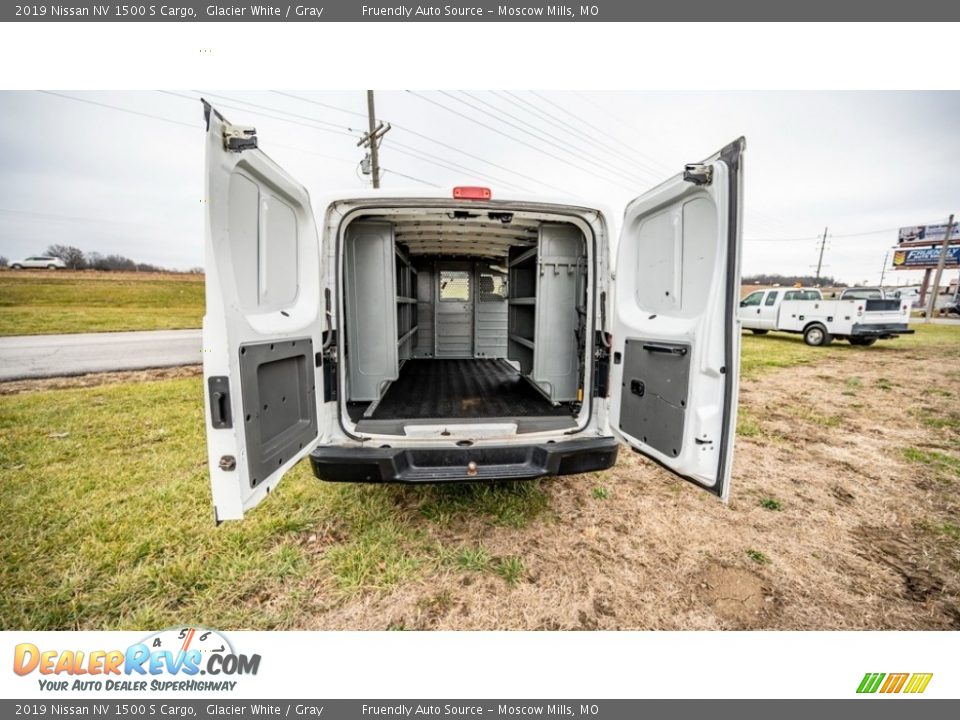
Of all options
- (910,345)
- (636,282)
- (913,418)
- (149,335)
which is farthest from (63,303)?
(910,345)

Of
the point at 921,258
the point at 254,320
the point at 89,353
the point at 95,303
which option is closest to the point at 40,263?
the point at 95,303

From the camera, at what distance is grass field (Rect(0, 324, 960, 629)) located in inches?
74.8

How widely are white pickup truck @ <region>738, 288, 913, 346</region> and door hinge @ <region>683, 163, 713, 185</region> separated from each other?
11.6m

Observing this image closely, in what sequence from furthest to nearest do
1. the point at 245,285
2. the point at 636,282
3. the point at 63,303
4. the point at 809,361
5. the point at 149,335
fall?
the point at 63,303 < the point at 149,335 < the point at 809,361 < the point at 636,282 < the point at 245,285

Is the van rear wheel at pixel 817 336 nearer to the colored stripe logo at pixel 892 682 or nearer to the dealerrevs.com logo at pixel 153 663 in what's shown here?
the colored stripe logo at pixel 892 682

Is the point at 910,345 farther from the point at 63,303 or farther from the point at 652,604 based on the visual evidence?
the point at 63,303

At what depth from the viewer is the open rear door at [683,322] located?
1852 millimetres

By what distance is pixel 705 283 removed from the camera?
1953 mm

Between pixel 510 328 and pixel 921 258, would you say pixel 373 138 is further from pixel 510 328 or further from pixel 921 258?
pixel 921 258

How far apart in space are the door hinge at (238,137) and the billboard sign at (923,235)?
1990 inches

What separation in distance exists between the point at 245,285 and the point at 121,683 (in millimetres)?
1894

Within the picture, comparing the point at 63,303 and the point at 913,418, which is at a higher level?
the point at 63,303

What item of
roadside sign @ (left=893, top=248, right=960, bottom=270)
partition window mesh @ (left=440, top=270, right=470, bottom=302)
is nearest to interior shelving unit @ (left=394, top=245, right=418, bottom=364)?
partition window mesh @ (left=440, top=270, right=470, bottom=302)

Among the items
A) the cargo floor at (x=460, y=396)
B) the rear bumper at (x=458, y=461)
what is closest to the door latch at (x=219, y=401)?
the rear bumper at (x=458, y=461)
